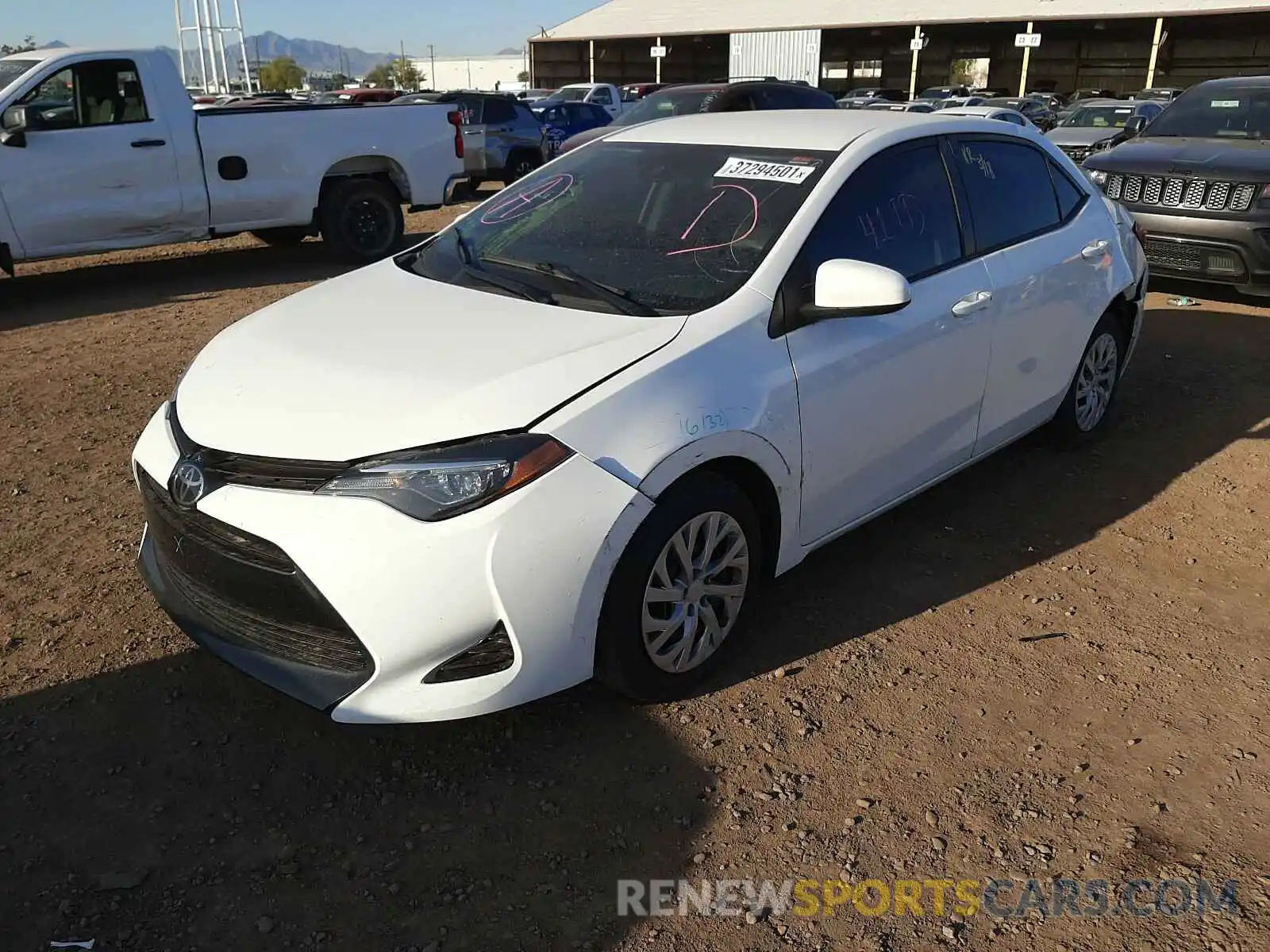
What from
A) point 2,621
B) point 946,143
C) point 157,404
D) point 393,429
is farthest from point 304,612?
point 157,404

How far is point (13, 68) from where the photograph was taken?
27.6ft

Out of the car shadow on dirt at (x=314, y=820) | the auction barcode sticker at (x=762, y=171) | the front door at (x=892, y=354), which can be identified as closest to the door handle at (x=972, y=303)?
the front door at (x=892, y=354)

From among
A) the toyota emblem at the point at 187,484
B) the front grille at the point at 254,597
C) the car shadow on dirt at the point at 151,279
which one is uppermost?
the toyota emblem at the point at 187,484

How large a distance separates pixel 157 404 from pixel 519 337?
3625 millimetres

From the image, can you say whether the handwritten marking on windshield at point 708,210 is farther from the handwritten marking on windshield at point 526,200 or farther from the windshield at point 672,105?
the windshield at point 672,105

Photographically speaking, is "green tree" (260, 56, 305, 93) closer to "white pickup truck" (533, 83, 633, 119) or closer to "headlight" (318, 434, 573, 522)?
"white pickup truck" (533, 83, 633, 119)

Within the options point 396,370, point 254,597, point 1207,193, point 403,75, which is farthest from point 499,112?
point 403,75

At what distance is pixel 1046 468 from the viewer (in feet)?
17.0

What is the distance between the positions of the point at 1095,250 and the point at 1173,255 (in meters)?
4.30

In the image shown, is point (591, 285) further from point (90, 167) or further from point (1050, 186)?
point (90, 167)

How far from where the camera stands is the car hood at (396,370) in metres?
2.73

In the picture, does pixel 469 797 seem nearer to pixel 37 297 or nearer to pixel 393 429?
pixel 393 429

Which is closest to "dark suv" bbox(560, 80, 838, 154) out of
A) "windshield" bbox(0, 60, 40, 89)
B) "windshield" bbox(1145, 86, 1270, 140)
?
"windshield" bbox(1145, 86, 1270, 140)

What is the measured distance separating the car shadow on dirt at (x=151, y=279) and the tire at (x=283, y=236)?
3.1 inches
